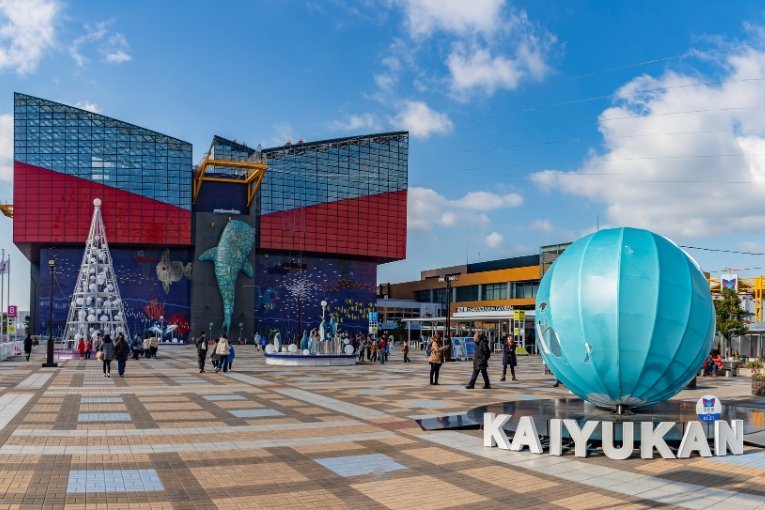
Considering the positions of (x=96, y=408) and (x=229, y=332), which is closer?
(x=96, y=408)

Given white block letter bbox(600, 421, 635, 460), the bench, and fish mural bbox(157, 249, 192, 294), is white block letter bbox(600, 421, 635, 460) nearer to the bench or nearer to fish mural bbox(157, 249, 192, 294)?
the bench

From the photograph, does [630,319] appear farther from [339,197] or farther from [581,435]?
[339,197]

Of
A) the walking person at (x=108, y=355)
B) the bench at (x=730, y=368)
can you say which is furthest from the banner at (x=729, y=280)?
the walking person at (x=108, y=355)

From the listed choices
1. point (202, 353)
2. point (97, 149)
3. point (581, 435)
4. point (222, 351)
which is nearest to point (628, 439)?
point (581, 435)

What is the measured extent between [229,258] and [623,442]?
7338 centimetres

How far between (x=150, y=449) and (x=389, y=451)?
395 cm

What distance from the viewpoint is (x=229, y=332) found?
263 feet

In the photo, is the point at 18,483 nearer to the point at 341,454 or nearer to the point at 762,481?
the point at 341,454

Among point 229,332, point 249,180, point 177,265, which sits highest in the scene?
point 249,180

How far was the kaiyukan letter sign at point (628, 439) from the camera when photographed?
10.5m

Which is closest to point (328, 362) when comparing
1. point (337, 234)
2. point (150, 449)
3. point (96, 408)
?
point (96, 408)

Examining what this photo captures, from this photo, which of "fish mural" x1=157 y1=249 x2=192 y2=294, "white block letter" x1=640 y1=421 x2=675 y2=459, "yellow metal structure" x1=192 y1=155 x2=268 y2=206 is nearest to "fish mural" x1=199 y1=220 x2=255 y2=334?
"fish mural" x1=157 y1=249 x2=192 y2=294

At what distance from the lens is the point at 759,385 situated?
72.2ft

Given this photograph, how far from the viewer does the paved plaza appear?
816 centimetres
